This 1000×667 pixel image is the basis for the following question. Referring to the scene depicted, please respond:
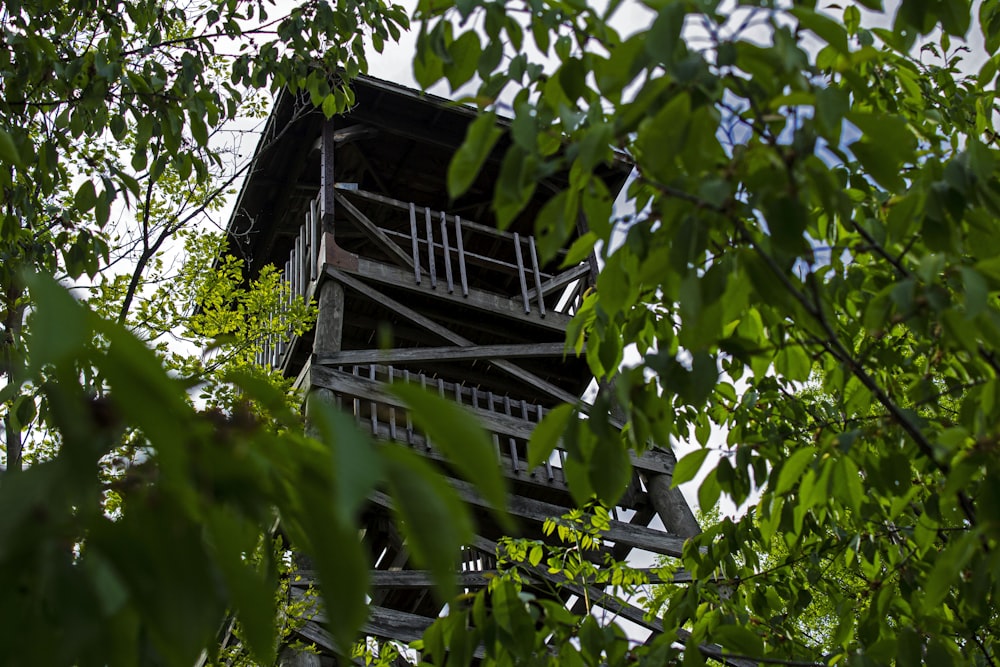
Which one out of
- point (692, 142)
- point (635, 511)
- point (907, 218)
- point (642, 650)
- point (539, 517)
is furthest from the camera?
point (635, 511)

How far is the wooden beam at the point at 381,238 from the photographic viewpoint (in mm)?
8648

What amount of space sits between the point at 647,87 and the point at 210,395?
5493 millimetres

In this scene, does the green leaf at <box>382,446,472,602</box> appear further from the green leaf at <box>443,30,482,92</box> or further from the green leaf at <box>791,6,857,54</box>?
the green leaf at <box>443,30,482,92</box>

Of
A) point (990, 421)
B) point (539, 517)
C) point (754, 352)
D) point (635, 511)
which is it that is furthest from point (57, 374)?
point (635, 511)

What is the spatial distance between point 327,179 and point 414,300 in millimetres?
1501

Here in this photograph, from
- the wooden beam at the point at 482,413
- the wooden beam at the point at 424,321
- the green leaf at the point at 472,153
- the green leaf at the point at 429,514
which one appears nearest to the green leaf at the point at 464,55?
the green leaf at the point at 472,153

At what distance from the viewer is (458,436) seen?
56 cm

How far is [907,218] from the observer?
132 cm

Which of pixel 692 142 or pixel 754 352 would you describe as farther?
pixel 754 352

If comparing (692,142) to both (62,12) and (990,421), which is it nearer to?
(990,421)

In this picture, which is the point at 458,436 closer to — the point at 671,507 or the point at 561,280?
the point at 671,507

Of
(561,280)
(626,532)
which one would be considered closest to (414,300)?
(561,280)

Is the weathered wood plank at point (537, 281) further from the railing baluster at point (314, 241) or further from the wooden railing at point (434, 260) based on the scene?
the railing baluster at point (314, 241)

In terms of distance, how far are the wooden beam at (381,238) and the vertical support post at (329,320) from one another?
2.34 ft
